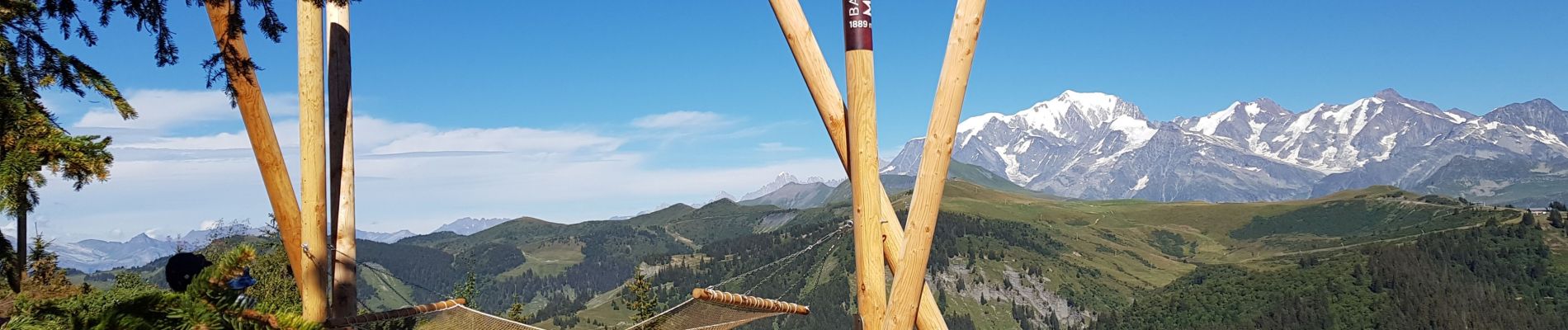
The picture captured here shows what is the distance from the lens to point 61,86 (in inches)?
238

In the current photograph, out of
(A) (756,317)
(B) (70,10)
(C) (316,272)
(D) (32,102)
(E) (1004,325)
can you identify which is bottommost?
(E) (1004,325)

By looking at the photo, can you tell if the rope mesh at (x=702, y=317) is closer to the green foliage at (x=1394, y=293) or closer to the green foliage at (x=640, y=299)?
the green foliage at (x=640, y=299)

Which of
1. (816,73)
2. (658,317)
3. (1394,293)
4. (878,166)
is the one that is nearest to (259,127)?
(658,317)

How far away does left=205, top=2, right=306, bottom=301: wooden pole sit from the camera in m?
5.44

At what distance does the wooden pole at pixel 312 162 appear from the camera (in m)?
5.50

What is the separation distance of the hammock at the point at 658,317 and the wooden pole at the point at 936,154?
1011 mm

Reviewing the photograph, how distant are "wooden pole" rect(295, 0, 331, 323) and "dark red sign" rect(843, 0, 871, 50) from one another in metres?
2.90

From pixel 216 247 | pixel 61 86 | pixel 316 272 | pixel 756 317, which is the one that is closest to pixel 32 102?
pixel 61 86

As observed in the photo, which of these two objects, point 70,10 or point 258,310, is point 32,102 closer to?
point 70,10

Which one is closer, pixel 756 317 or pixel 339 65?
pixel 339 65

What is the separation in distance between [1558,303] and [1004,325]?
→ 3334 inches

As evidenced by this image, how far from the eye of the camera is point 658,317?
656 centimetres

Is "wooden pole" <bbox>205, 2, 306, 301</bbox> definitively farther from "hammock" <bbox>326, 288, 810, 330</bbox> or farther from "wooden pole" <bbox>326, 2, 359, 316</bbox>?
"hammock" <bbox>326, 288, 810, 330</bbox>

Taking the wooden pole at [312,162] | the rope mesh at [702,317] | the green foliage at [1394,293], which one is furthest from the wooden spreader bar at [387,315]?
the green foliage at [1394,293]
